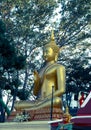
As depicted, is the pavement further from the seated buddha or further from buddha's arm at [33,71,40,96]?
buddha's arm at [33,71,40,96]

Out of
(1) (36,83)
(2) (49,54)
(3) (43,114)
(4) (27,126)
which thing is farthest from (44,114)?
(2) (49,54)

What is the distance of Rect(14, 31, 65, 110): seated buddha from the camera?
14820mm

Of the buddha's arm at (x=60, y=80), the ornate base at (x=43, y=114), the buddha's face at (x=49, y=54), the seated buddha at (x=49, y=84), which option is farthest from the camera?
the buddha's face at (x=49, y=54)

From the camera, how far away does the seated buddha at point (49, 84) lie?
1482 cm

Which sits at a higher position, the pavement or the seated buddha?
the seated buddha

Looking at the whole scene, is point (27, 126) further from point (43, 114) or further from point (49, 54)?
point (49, 54)

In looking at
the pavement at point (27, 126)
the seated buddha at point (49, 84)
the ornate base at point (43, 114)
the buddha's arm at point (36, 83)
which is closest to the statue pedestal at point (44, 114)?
the ornate base at point (43, 114)

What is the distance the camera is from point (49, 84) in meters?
15.8

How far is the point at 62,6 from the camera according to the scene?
78.9ft

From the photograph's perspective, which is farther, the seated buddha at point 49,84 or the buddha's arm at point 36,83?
the buddha's arm at point 36,83

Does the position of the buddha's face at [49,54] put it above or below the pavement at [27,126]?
above

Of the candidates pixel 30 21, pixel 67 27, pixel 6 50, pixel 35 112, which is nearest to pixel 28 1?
pixel 30 21

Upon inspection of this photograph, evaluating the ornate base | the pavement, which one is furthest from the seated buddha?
the pavement

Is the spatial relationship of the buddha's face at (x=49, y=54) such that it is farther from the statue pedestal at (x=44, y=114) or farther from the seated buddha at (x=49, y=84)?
the statue pedestal at (x=44, y=114)
